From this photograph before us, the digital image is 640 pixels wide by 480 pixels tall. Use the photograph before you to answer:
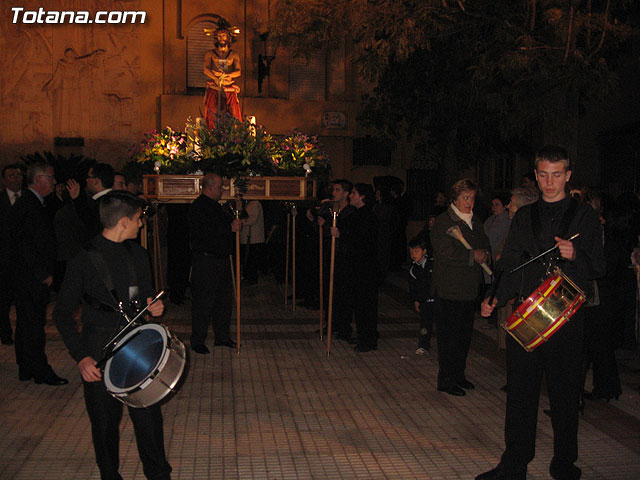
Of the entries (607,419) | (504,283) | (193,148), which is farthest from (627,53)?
(504,283)

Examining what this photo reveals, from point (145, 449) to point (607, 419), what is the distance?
4.15m

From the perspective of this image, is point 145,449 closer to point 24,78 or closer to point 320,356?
point 320,356

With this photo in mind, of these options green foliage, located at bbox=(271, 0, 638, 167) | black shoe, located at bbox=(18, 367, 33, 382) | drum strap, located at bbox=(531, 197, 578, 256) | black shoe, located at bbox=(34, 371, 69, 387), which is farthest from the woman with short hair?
green foliage, located at bbox=(271, 0, 638, 167)

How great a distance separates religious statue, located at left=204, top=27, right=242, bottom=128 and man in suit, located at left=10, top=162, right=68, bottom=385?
495 centimetres

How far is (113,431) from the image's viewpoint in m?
4.53

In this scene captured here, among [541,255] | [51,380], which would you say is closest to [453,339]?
[541,255]

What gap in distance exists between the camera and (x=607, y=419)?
260 inches

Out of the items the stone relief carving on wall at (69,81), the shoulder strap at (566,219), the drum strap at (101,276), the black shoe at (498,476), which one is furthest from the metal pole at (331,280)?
the stone relief carving on wall at (69,81)

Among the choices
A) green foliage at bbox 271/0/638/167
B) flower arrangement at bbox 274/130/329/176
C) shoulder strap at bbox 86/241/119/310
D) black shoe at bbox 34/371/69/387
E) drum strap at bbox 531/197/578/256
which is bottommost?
black shoe at bbox 34/371/69/387

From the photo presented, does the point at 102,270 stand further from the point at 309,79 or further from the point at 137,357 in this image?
the point at 309,79

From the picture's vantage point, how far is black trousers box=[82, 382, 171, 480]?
14.7 ft

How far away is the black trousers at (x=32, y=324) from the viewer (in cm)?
748

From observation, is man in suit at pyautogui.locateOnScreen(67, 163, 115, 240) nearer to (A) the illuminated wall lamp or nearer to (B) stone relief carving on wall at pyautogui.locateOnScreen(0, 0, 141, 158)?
(A) the illuminated wall lamp

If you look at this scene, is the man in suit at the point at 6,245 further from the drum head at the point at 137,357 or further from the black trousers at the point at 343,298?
the black trousers at the point at 343,298
